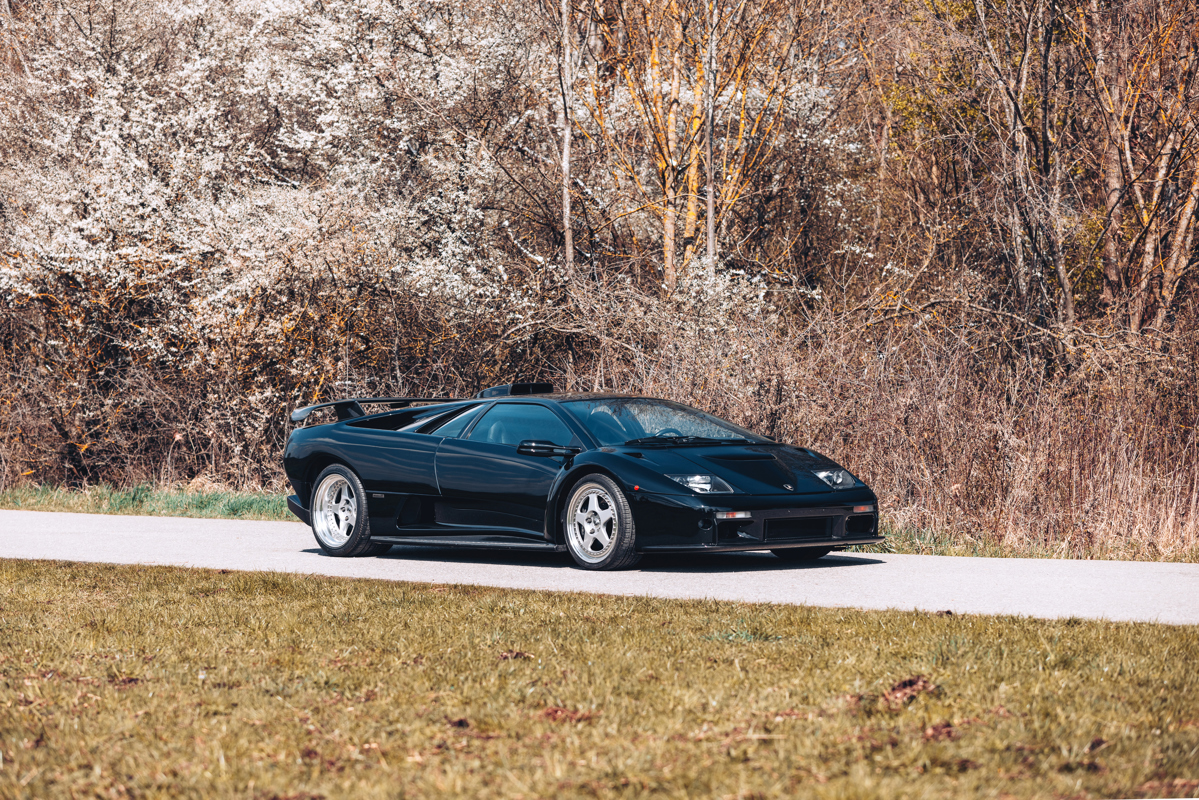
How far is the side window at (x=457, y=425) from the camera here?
36.0 ft

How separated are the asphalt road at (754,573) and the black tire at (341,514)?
165 mm

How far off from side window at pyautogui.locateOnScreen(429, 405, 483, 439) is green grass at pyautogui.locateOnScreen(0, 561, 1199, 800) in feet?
11.0

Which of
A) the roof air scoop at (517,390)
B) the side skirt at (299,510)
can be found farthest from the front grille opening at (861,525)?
the side skirt at (299,510)

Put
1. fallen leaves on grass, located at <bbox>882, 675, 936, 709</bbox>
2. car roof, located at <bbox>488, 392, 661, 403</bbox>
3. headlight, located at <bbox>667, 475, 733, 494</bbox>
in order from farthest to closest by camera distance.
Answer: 1. car roof, located at <bbox>488, 392, 661, 403</bbox>
2. headlight, located at <bbox>667, 475, 733, 494</bbox>
3. fallen leaves on grass, located at <bbox>882, 675, 936, 709</bbox>

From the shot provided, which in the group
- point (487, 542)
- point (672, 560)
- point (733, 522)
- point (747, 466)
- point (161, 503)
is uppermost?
point (747, 466)

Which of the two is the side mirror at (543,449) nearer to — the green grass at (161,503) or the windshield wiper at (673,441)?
the windshield wiper at (673,441)

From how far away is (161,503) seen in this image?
56.4 ft

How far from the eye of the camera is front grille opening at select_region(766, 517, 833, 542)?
9586mm

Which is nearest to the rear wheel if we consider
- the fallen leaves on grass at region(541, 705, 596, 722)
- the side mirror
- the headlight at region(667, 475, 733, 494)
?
the side mirror

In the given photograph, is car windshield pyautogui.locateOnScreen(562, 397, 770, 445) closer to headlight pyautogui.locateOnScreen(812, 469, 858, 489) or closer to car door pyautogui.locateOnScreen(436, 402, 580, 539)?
car door pyautogui.locateOnScreen(436, 402, 580, 539)

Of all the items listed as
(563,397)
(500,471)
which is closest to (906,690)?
(500,471)

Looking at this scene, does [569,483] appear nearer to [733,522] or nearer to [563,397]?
[563,397]

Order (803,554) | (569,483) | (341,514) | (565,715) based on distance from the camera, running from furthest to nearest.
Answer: (341,514), (803,554), (569,483), (565,715)

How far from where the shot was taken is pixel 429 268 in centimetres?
2088
